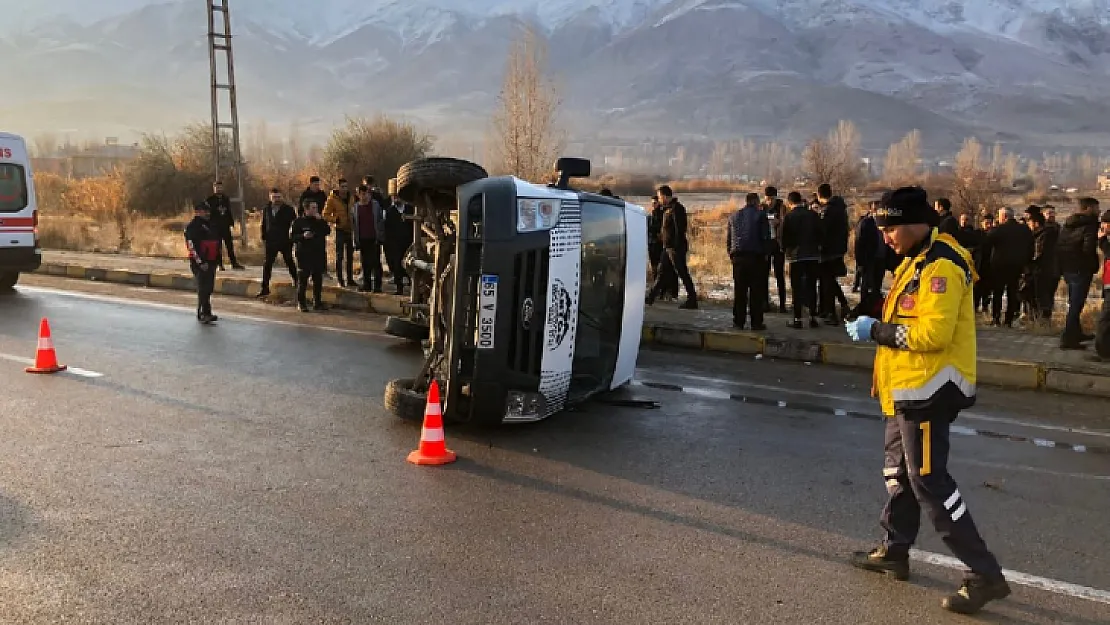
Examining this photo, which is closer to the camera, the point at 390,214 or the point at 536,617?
the point at 536,617

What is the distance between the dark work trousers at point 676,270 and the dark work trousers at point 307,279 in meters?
4.82

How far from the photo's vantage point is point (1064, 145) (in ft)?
622

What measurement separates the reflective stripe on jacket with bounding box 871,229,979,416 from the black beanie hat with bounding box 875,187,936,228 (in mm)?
97

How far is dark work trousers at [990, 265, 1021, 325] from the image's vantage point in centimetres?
1215

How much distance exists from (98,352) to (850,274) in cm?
A: 1480

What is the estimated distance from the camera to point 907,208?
395 centimetres

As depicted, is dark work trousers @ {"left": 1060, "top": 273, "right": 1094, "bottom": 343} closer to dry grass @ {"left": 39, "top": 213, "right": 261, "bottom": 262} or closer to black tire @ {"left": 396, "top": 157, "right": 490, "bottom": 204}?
black tire @ {"left": 396, "top": 157, "right": 490, "bottom": 204}

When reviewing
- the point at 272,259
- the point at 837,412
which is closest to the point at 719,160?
the point at 272,259

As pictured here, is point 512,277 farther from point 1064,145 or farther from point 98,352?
point 1064,145

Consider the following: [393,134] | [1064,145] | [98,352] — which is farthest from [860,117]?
[98,352]

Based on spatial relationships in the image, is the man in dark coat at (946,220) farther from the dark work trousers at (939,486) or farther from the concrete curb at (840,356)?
the dark work trousers at (939,486)

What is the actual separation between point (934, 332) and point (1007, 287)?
976 cm

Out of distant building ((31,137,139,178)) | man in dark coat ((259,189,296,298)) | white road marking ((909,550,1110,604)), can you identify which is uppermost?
distant building ((31,137,139,178))

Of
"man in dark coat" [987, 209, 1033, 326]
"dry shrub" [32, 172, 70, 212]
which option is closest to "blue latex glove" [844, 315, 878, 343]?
"man in dark coat" [987, 209, 1033, 326]
